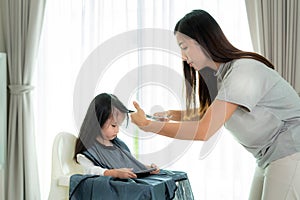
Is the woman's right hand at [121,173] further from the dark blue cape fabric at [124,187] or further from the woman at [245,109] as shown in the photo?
the woman at [245,109]

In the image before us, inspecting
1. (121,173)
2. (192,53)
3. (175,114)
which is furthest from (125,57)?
(192,53)

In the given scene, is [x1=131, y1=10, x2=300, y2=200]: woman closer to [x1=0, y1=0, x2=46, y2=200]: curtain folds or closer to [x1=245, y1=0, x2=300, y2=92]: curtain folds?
[x1=245, y1=0, x2=300, y2=92]: curtain folds

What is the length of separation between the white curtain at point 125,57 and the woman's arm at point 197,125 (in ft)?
2.26

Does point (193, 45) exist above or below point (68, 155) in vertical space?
above

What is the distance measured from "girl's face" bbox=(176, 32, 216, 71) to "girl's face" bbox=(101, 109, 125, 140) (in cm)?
35

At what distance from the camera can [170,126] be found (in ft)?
5.13

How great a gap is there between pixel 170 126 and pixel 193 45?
0.29m

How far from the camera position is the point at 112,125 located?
6.48 feet

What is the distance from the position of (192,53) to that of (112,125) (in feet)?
1.76

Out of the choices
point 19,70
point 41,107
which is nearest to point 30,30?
point 19,70

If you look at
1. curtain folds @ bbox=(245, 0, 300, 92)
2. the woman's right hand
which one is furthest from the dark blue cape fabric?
curtain folds @ bbox=(245, 0, 300, 92)

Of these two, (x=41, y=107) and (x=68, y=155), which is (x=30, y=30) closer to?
(x=41, y=107)

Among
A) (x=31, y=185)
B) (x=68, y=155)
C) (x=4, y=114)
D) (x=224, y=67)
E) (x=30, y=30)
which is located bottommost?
(x=31, y=185)

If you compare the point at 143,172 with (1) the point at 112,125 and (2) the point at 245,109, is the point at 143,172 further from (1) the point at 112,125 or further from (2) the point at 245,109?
(2) the point at 245,109
